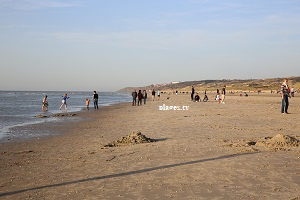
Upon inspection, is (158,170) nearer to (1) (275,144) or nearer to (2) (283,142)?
(1) (275,144)

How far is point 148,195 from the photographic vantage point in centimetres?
503

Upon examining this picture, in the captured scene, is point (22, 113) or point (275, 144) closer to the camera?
point (275, 144)

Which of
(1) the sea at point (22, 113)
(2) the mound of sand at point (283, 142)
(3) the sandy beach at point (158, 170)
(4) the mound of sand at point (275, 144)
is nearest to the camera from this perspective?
(3) the sandy beach at point (158, 170)

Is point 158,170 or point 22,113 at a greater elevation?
point 158,170

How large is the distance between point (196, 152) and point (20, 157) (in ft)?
16.1

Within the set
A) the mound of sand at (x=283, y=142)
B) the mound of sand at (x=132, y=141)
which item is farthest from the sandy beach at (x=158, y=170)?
the mound of sand at (x=132, y=141)

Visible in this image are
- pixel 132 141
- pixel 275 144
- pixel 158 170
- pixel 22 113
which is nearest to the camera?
pixel 158 170

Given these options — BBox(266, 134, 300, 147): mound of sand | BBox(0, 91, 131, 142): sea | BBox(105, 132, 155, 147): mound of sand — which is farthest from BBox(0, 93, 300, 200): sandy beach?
BBox(0, 91, 131, 142): sea

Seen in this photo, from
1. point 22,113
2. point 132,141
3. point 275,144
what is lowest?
point 22,113

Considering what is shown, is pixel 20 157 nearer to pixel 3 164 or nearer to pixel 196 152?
pixel 3 164

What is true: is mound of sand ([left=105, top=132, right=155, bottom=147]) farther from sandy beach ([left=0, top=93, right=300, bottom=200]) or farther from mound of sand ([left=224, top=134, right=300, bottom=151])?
mound of sand ([left=224, top=134, right=300, bottom=151])

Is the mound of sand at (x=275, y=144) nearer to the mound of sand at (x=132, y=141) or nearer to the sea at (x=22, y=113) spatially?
the mound of sand at (x=132, y=141)

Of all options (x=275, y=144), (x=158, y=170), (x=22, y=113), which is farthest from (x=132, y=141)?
(x=22, y=113)

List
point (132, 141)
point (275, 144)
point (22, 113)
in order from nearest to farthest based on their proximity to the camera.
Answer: point (275, 144) < point (132, 141) < point (22, 113)
